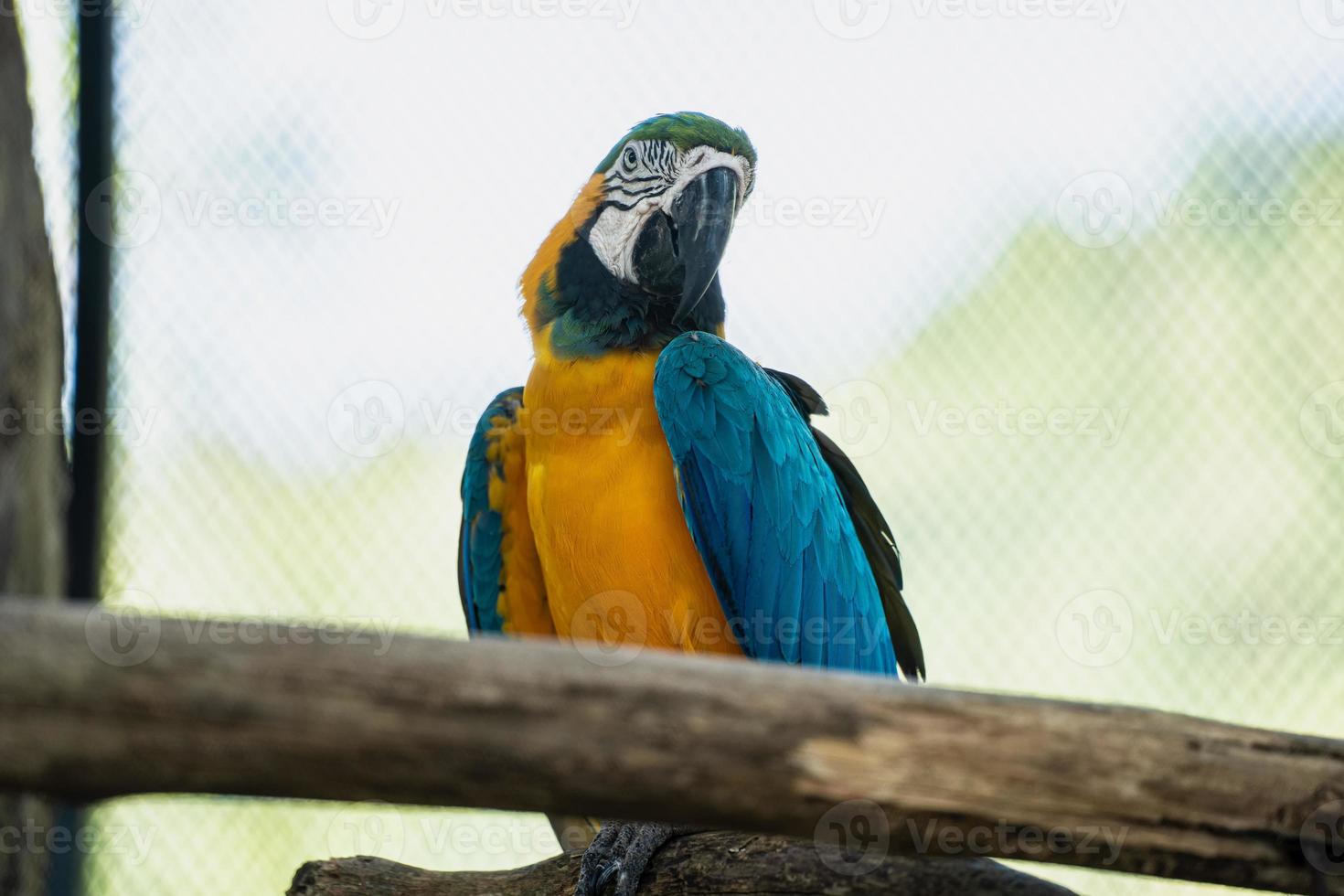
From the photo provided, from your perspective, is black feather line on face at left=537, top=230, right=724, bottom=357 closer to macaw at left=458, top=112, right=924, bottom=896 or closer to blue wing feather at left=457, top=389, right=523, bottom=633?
macaw at left=458, top=112, right=924, bottom=896

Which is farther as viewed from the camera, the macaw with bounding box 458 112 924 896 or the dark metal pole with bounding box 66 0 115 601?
the dark metal pole with bounding box 66 0 115 601

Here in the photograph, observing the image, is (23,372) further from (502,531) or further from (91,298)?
(502,531)

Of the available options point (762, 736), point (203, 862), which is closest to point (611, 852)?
point (762, 736)

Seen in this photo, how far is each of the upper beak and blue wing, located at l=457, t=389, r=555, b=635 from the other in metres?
0.40

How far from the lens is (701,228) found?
183 cm

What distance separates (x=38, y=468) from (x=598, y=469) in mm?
1125

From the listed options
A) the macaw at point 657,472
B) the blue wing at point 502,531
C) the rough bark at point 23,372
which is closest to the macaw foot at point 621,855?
the macaw at point 657,472

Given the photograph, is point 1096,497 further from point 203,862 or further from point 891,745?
point 203,862

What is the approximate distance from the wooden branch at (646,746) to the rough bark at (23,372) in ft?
4.29

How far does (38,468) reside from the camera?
6.54 feet

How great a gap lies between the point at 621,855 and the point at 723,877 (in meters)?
0.18

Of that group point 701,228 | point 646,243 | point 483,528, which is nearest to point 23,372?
point 483,528

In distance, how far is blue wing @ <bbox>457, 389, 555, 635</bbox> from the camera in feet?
6.41

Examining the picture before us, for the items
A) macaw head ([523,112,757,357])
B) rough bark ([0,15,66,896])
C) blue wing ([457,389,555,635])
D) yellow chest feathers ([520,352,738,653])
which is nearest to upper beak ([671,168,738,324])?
macaw head ([523,112,757,357])
